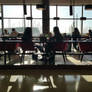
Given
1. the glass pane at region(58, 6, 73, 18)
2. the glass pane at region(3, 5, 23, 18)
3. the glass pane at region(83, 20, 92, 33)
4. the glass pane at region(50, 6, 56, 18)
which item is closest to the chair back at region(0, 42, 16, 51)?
the glass pane at region(3, 5, 23, 18)

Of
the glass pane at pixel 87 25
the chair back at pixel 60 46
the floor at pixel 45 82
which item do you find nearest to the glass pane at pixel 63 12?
the glass pane at pixel 87 25

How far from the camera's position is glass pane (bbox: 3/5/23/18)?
10.5m

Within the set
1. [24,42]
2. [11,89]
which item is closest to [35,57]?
[24,42]

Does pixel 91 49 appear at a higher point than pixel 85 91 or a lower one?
higher

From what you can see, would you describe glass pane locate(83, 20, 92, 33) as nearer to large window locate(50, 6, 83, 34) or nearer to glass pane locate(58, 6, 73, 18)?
large window locate(50, 6, 83, 34)

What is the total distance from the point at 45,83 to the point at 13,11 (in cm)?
794

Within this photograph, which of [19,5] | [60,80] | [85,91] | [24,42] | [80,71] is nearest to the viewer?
[85,91]

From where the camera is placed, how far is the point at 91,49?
17.0ft

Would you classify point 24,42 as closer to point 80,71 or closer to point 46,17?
point 80,71

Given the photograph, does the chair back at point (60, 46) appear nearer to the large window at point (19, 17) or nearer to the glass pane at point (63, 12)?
the large window at point (19, 17)

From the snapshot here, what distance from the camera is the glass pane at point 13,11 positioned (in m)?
10.5

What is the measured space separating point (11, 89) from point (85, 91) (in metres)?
1.41

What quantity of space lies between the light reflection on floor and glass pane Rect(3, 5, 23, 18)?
7188 millimetres

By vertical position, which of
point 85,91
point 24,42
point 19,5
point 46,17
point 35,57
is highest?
point 19,5
